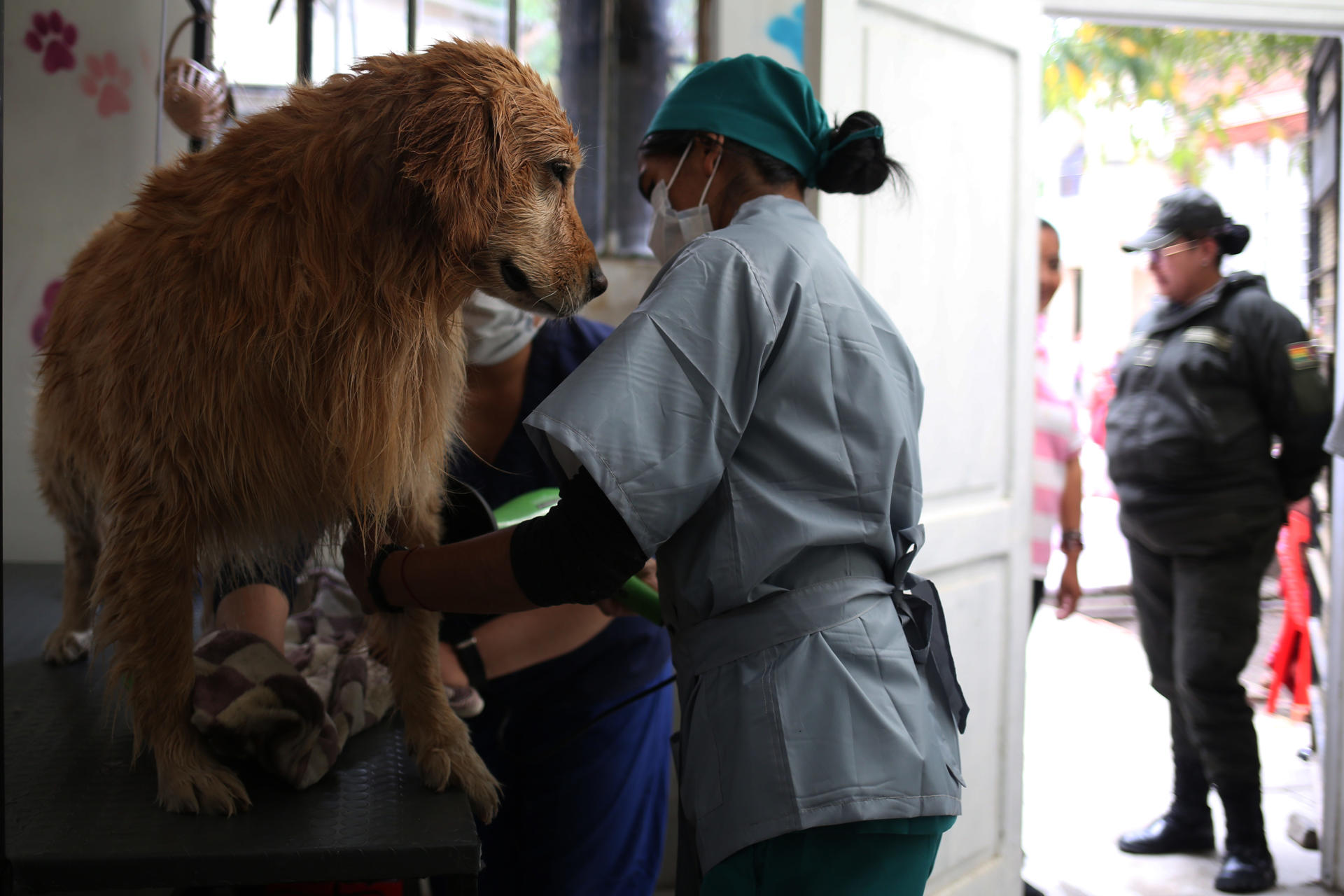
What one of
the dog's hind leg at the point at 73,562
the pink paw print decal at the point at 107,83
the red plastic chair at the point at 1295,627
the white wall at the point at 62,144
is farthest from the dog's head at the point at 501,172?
the red plastic chair at the point at 1295,627

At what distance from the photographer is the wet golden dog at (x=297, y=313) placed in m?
1.10

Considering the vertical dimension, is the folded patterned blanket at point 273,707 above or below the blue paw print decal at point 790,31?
below

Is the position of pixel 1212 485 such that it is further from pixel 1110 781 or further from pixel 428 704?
pixel 428 704

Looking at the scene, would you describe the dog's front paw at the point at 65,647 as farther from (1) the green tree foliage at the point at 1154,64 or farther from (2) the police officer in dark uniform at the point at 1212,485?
(1) the green tree foliage at the point at 1154,64

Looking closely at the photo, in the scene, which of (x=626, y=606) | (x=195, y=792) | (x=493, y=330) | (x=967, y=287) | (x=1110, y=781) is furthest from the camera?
(x=1110, y=781)

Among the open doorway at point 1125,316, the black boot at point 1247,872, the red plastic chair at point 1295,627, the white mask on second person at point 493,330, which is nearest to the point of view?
the white mask on second person at point 493,330

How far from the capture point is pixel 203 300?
3.71ft

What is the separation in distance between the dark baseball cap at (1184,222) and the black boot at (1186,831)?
71.1 inches

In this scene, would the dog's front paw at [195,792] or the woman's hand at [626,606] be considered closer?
the dog's front paw at [195,792]

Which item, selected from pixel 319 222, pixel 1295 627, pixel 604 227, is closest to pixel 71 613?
pixel 319 222

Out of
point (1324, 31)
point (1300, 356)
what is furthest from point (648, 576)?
point (1324, 31)

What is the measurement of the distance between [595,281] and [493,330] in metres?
0.61

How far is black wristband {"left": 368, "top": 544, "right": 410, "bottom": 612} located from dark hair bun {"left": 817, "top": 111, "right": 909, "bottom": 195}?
0.80 meters

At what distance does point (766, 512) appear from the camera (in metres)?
1.10
